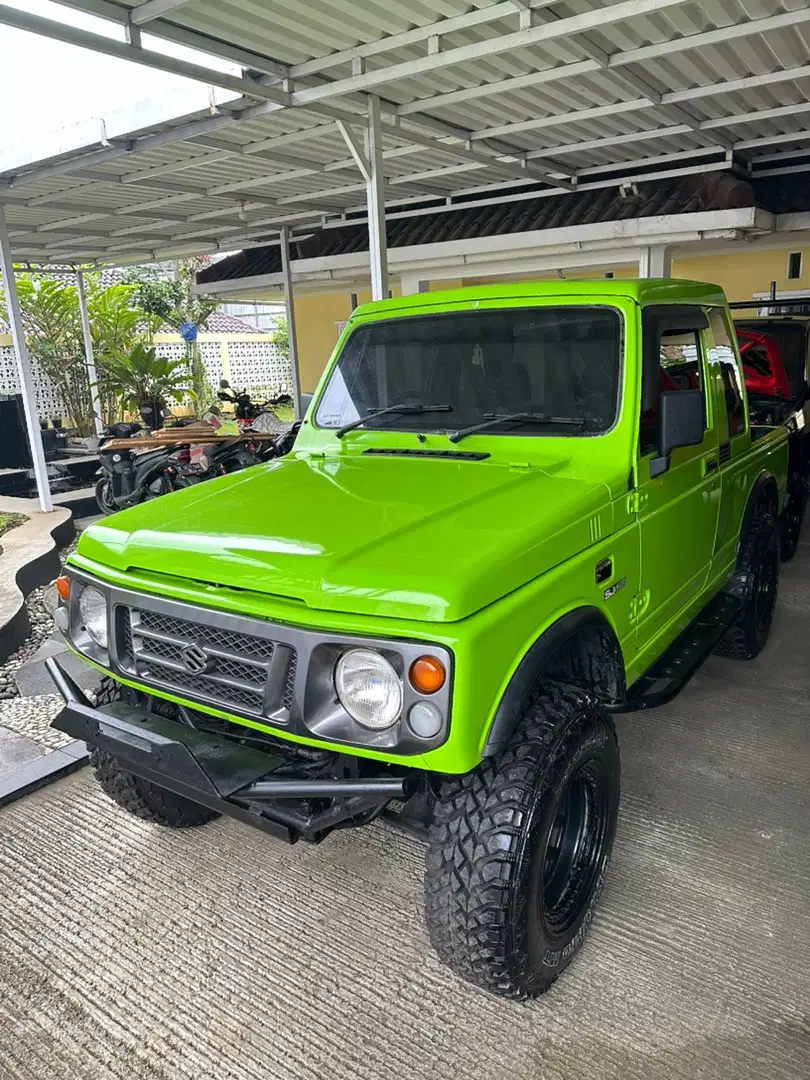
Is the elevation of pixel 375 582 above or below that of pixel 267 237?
below

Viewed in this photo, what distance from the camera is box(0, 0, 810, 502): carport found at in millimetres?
4586

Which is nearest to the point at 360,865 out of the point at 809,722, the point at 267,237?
the point at 809,722

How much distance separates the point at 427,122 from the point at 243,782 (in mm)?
6021

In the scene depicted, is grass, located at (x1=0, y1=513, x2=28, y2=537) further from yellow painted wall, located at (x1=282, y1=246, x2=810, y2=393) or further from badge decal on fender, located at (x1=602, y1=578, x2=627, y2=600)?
badge decal on fender, located at (x1=602, y1=578, x2=627, y2=600)

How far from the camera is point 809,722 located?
12.6ft

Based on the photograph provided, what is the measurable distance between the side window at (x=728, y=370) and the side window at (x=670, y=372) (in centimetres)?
17

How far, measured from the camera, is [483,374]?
3162 millimetres

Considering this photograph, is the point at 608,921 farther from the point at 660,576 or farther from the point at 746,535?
the point at 746,535

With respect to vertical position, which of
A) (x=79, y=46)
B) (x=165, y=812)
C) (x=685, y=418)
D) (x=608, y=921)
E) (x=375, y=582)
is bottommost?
(x=608, y=921)

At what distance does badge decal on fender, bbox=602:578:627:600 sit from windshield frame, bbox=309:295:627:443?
54 cm

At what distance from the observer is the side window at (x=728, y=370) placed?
382 centimetres

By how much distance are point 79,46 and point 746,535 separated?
444 cm

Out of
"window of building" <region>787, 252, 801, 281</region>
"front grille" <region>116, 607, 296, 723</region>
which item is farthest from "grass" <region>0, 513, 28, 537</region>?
"window of building" <region>787, 252, 801, 281</region>

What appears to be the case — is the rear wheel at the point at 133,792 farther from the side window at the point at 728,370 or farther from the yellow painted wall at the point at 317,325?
the yellow painted wall at the point at 317,325
